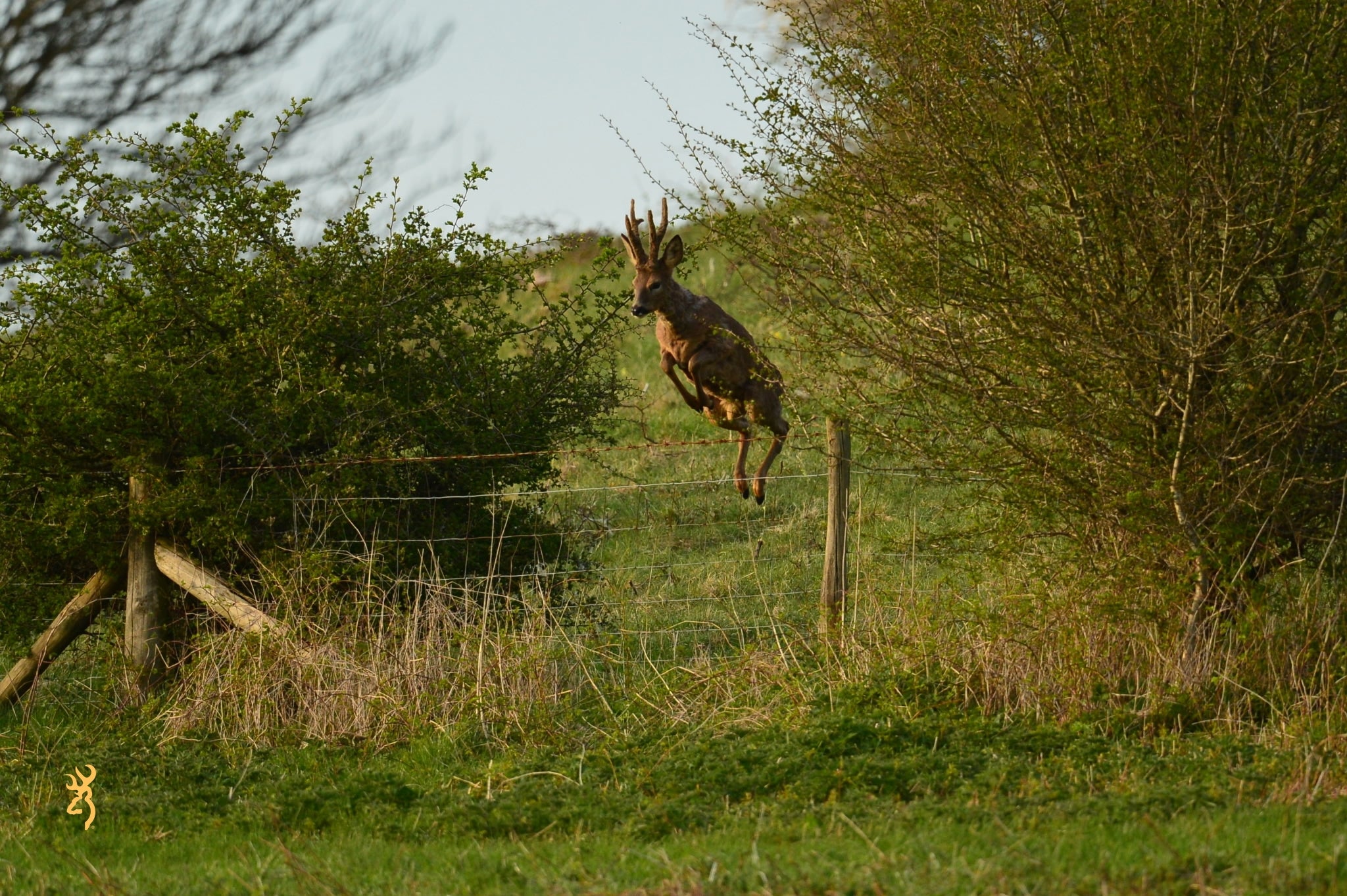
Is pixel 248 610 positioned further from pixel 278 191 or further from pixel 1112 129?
pixel 1112 129

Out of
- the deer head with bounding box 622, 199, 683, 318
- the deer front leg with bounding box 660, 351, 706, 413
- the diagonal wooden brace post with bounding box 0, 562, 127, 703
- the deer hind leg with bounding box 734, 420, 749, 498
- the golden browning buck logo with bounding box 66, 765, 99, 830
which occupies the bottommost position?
the golden browning buck logo with bounding box 66, 765, 99, 830

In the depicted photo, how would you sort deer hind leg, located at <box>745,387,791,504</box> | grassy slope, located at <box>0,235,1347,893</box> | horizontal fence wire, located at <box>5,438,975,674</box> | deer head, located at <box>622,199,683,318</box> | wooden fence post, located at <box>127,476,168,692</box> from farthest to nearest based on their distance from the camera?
wooden fence post, located at <box>127,476,168,692</box>, horizontal fence wire, located at <box>5,438,975,674</box>, deer hind leg, located at <box>745,387,791,504</box>, deer head, located at <box>622,199,683,318</box>, grassy slope, located at <box>0,235,1347,893</box>

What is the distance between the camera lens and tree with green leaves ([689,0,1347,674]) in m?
6.00

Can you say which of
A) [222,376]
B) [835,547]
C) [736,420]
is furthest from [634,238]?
[222,376]

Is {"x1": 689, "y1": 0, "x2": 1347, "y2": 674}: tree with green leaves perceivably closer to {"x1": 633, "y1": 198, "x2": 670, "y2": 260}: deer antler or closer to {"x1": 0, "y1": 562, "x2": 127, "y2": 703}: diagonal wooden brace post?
{"x1": 633, "y1": 198, "x2": 670, "y2": 260}: deer antler

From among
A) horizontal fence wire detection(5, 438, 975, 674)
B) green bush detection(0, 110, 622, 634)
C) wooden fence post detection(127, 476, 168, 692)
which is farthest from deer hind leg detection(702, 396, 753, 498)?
wooden fence post detection(127, 476, 168, 692)

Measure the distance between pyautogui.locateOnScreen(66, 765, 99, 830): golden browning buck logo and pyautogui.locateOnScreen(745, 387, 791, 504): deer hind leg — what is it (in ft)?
10.8

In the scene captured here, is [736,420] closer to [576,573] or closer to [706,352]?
[706,352]

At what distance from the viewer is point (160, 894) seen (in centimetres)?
456

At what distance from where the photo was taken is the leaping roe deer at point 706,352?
6598 millimetres

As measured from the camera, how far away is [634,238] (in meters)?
6.67

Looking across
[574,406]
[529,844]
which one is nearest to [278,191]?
[574,406]

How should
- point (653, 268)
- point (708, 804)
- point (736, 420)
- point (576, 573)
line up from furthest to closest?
point (576, 573) < point (736, 420) < point (653, 268) < point (708, 804)

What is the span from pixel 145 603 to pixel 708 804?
3971 millimetres
